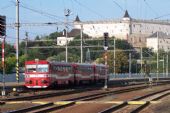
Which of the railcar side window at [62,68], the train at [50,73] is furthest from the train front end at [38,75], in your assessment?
the railcar side window at [62,68]

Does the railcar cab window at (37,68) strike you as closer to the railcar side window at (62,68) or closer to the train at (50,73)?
the train at (50,73)

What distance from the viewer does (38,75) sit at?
160 ft

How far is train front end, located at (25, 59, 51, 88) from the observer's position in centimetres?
4841

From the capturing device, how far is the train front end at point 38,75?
4841 centimetres

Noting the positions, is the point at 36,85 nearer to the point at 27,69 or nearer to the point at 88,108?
the point at 27,69

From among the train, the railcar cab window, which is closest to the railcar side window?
the train

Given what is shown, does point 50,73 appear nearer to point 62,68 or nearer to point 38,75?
point 38,75

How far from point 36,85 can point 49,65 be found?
2200mm

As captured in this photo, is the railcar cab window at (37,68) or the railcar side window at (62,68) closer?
the railcar cab window at (37,68)

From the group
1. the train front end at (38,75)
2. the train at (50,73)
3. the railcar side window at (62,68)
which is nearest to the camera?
the train front end at (38,75)

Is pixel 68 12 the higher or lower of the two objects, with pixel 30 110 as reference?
higher

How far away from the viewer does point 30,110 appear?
2225cm

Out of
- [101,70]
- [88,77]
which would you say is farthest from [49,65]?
[101,70]

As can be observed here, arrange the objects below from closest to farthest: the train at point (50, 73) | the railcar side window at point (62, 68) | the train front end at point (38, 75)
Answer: the train front end at point (38, 75) < the train at point (50, 73) < the railcar side window at point (62, 68)
